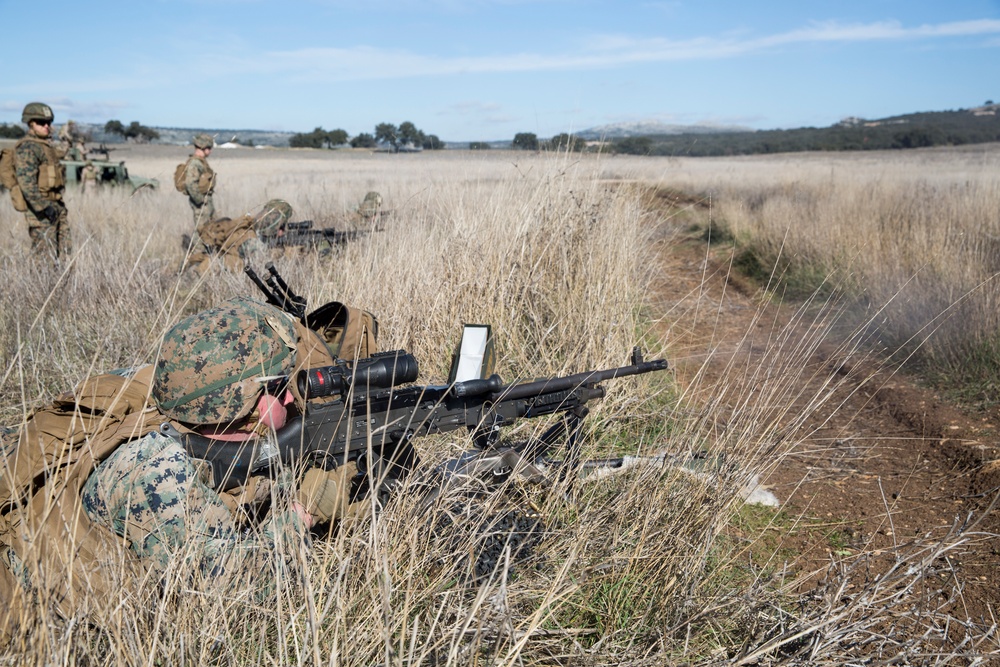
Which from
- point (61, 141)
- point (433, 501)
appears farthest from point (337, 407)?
point (61, 141)

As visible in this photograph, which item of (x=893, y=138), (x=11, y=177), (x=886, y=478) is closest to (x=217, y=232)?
(x=11, y=177)

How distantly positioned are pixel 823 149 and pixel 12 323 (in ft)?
220

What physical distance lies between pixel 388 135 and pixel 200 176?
3.32m

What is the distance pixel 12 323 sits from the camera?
4.64 meters

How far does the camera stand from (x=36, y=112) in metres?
7.67

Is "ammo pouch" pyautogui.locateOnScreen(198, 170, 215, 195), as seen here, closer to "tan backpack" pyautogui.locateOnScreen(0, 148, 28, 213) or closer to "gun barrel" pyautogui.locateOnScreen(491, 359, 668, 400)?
"tan backpack" pyautogui.locateOnScreen(0, 148, 28, 213)

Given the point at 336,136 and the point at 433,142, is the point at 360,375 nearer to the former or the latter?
the point at 433,142

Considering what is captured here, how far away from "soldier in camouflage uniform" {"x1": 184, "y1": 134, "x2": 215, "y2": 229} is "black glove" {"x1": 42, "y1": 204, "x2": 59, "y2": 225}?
1.58 metres

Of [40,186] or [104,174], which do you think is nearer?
[40,186]

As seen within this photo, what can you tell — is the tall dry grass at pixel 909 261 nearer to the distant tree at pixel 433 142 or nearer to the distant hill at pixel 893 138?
the distant tree at pixel 433 142

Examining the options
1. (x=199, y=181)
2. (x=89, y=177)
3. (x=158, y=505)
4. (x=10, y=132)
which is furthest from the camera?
(x=10, y=132)

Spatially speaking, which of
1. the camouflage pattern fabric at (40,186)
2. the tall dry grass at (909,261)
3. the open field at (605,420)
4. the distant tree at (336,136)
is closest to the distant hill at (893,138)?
the distant tree at (336,136)

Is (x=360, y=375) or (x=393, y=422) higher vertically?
(x=360, y=375)

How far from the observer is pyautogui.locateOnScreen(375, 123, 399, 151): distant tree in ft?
24.1
